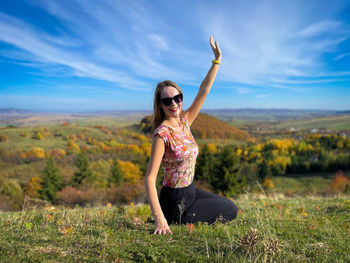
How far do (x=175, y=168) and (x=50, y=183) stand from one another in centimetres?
4660

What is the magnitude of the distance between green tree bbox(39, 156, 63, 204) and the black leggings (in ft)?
151

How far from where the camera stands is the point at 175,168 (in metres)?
3.60

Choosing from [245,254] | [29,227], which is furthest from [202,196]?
[29,227]

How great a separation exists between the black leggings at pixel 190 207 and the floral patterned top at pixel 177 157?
14cm

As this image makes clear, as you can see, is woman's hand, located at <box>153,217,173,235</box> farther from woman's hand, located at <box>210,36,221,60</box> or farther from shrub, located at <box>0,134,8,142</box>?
shrub, located at <box>0,134,8,142</box>

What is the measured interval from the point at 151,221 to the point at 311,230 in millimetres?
2713

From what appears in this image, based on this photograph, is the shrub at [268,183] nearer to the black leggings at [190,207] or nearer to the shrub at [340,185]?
the shrub at [340,185]

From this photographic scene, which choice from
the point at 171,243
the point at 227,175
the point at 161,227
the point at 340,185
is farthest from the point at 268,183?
the point at 171,243

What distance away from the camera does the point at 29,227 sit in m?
3.40

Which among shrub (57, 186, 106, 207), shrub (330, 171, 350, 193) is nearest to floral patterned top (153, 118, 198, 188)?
shrub (330, 171, 350, 193)

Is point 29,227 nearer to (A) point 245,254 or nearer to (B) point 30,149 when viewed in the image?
(A) point 245,254

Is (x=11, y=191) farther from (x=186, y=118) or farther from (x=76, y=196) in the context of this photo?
(x=186, y=118)

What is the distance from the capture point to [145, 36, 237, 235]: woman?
11.2 feet

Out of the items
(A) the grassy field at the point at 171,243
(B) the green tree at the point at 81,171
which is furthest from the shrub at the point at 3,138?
(A) the grassy field at the point at 171,243
